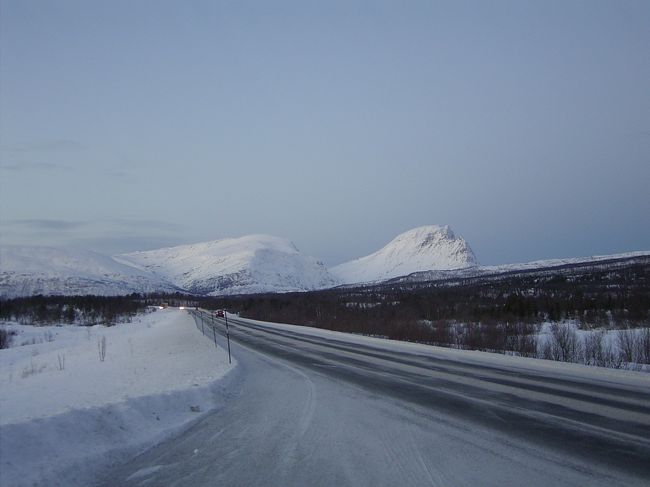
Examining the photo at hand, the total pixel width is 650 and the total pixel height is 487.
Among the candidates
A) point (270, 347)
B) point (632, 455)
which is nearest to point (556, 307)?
point (270, 347)

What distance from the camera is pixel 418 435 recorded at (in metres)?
7.80

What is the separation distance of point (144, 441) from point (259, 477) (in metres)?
2.61

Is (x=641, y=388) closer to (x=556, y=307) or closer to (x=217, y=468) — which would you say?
Result: (x=217, y=468)

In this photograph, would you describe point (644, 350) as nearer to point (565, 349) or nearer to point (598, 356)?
point (598, 356)

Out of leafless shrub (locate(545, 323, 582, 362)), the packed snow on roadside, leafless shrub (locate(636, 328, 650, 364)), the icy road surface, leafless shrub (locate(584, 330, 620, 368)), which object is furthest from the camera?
leafless shrub (locate(545, 323, 582, 362))

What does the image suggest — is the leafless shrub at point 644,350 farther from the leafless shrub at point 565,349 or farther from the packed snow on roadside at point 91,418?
the packed snow on roadside at point 91,418

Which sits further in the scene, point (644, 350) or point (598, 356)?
point (598, 356)

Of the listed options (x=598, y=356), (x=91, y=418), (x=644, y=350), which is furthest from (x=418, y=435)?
(x=644, y=350)

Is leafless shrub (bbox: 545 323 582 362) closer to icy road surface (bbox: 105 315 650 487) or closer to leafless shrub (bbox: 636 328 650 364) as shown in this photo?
leafless shrub (bbox: 636 328 650 364)

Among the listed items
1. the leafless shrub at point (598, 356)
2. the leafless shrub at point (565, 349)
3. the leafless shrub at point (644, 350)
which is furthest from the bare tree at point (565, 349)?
the leafless shrub at point (644, 350)

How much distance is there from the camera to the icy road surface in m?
6.03

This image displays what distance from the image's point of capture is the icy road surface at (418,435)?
6031mm

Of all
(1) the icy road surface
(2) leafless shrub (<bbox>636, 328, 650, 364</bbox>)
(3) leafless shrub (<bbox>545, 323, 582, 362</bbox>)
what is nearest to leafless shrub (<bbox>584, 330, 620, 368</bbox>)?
(3) leafless shrub (<bbox>545, 323, 582, 362</bbox>)

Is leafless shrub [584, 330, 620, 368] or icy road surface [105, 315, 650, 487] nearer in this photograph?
icy road surface [105, 315, 650, 487]
